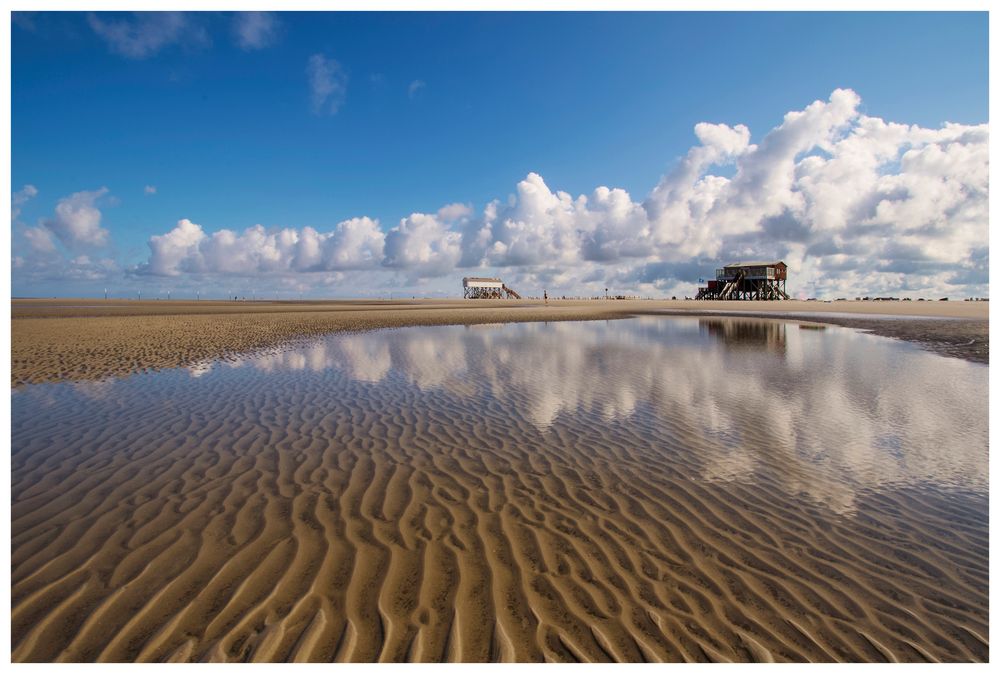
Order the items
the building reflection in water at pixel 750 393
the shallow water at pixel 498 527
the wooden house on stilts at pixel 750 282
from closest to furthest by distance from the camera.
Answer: the shallow water at pixel 498 527 < the building reflection in water at pixel 750 393 < the wooden house on stilts at pixel 750 282

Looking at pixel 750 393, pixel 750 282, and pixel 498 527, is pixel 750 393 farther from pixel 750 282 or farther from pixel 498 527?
pixel 750 282

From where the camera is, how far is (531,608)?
162 inches

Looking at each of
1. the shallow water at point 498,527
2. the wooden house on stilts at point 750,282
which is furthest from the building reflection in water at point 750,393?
the wooden house on stilts at point 750,282

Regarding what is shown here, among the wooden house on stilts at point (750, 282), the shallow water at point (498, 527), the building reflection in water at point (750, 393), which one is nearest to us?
the shallow water at point (498, 527)

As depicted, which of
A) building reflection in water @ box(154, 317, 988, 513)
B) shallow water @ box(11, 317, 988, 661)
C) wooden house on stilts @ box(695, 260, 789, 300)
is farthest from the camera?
wooden house on stilts @ box(695, 260, 789, 300)

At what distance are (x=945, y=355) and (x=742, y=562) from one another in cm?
2353

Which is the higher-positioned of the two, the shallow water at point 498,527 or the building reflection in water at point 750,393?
the shallow water at point 498,527

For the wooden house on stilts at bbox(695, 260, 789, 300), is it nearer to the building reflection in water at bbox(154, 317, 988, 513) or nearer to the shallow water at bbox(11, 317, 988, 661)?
the building reflection in water at bbox(154, 317, 988, 513)

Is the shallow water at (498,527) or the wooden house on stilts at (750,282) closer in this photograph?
the shallow water at (498,527)

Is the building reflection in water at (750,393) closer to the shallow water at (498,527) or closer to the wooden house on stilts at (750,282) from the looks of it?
the shallow water at (498,527)

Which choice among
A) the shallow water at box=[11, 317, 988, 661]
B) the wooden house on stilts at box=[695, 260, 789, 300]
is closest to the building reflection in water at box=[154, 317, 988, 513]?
the shallow water at box=[11, 317, 988, 661]

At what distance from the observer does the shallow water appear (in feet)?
12.6

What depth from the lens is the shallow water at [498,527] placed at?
383cm

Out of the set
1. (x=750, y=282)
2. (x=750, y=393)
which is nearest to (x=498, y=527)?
(x=750, y=393)
